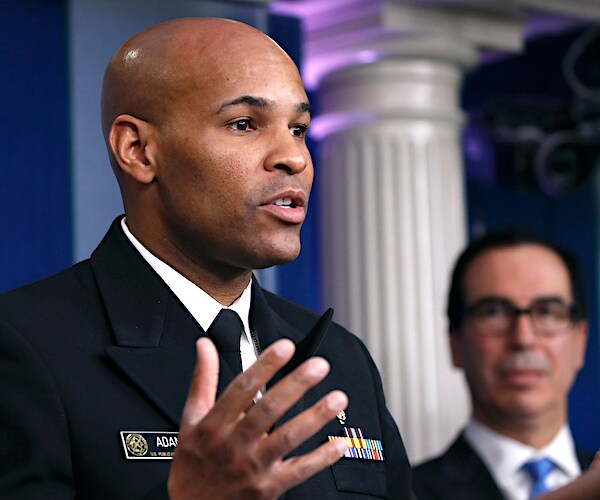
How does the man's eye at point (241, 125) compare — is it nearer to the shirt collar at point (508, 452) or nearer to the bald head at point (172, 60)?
the bald head at point (172, 60)

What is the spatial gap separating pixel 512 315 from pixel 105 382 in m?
1.35

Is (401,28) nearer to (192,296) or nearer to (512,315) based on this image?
(512,315)

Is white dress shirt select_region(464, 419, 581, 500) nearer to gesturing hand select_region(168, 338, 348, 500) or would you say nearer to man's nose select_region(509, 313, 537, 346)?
man's nose select_region(509, 313, 537, 346)

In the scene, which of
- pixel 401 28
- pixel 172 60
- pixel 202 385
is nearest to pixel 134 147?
pixel 172 60

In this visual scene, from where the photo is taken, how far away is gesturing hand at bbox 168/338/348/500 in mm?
997

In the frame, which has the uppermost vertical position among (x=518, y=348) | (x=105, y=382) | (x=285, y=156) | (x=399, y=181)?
(x=399, y=181)

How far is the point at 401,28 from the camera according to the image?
3049mm

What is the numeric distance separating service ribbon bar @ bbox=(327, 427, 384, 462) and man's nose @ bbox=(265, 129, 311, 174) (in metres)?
0.30

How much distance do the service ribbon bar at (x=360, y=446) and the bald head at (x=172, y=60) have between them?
1.35 feet

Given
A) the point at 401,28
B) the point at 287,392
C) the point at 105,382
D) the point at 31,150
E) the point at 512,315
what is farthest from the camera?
the point at 401,28

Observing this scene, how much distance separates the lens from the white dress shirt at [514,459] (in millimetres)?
2344

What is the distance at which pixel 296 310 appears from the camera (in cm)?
153

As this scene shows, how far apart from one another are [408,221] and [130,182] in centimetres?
185

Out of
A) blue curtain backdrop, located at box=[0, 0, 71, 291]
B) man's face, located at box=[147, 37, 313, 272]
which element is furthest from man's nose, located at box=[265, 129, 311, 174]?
blue curtain backdrop, located at box=[0, 0, 71, 291]
